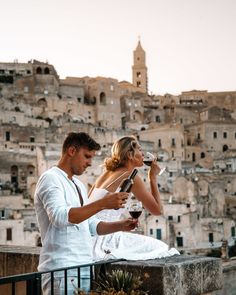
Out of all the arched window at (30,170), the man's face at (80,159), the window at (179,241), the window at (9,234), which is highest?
the arched window at (30,170)

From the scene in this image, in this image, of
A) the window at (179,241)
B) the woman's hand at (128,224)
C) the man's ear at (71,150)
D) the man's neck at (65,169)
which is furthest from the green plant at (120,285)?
the window at (179,241)

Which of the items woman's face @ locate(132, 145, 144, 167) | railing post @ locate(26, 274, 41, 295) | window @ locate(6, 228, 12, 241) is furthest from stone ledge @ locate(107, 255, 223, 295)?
window @ locate(6, 228, 12, 241)

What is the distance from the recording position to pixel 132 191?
17.5ft

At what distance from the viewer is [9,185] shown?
143 ft

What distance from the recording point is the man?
4.00 metres

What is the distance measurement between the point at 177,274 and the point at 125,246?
72 cm

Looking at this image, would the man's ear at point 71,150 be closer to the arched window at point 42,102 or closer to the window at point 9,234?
the window at point 9,234

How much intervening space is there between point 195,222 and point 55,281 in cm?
3941

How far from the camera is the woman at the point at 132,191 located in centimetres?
486

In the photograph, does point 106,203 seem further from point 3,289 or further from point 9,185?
point 9,185

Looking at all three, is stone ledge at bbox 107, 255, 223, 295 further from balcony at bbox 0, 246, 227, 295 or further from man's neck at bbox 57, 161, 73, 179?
man's neck at bbox 57, 161, 73, 179

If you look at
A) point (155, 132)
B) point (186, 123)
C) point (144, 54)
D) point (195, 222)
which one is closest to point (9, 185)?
point (195, 222)

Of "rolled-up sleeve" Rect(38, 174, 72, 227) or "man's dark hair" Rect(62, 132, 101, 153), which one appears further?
"man's dark hair" Rect(62, 132, 101, 153)

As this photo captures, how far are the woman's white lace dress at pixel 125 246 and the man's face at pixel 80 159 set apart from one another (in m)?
0.87
